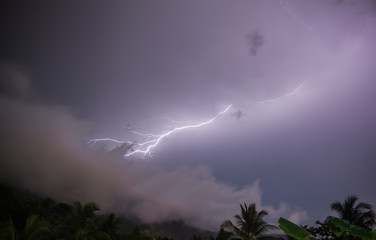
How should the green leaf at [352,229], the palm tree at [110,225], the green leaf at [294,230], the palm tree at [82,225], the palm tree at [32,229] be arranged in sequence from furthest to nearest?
the palm tree at [110,225]
the palm tree at [82,225]
the palm tree at [32,229]
the green leaf at [294,230]
the green leaf at [352,229]

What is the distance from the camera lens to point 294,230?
28.7 ft

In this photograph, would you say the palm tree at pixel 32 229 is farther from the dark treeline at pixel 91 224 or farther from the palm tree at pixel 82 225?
the palm tree at pixel 82 225

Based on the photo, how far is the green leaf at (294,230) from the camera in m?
8.34

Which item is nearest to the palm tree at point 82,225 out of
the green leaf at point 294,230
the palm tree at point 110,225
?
the palm tree at point 110,225

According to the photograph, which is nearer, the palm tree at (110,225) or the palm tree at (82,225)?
the palm tree at (82,225)

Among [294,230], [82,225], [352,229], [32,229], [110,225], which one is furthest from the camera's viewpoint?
[110,225]

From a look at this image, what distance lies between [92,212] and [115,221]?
10.6m

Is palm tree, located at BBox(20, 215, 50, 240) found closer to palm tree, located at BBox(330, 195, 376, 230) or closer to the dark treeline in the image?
the dark treeline

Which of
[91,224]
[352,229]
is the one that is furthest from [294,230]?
[91,224]

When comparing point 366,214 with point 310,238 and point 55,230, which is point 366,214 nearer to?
point 310,238

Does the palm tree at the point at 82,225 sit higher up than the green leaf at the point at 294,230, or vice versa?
the green leaf at the point at 294,230

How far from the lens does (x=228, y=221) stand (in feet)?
66.2

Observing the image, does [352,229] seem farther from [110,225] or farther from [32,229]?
[110,225]

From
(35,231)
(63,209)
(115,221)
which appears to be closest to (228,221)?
(35,231)
